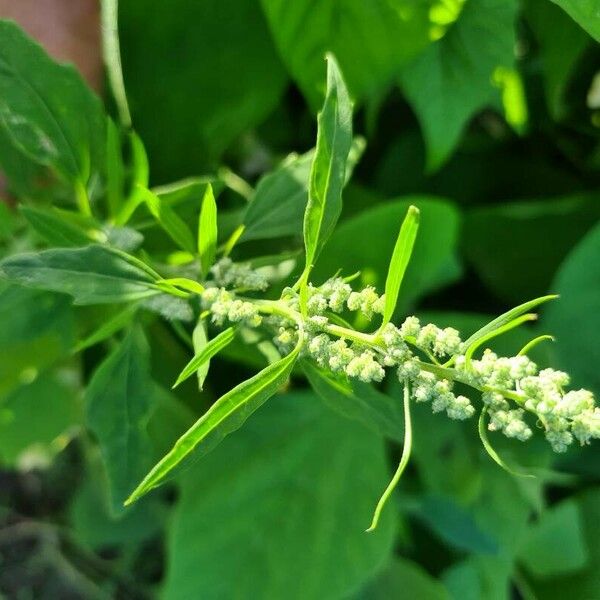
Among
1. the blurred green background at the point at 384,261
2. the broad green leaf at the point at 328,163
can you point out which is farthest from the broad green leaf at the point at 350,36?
the broad green leaf at the point at 328,163

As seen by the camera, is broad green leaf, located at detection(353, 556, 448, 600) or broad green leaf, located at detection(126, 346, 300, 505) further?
broad green leaf, located at detection(353, 556, 448, 600)

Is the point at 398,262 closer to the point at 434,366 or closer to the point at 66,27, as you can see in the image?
the point at 434,366

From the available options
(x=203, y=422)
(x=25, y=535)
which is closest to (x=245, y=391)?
(x=203, y=422)

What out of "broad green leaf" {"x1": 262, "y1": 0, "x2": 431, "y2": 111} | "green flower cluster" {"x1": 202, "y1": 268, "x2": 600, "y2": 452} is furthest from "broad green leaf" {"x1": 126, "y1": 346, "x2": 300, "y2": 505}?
"broad green leaf" {"x1": 262, "y1": 0, "x2": 431, "y2": 111}

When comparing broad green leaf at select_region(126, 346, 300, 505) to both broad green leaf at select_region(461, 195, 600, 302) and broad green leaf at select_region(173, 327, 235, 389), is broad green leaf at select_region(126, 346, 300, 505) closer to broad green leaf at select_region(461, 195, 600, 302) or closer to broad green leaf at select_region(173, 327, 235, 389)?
broad green leaf at select_region(173, 327, 235, 389)

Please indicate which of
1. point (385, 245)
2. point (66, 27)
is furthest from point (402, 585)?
point (66, 27)

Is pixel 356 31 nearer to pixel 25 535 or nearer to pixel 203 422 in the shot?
pixel 203 422
